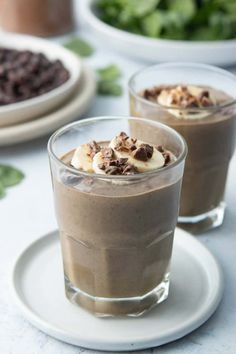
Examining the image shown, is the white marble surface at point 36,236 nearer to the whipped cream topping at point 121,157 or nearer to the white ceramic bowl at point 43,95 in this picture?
the white ceramic bowl at point 43,95

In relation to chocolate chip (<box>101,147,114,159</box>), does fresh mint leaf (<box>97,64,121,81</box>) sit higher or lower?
lower

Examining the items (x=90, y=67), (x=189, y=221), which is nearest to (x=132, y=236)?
(x=189, y=221)

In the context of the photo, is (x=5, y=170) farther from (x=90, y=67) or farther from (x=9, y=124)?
(x=90, y=67)

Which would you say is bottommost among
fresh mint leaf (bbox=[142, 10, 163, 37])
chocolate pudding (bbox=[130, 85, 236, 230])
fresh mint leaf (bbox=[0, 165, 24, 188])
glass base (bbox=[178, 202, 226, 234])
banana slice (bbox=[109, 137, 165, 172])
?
fresh mint leaf (bbox=[0, 165, 24, 188])

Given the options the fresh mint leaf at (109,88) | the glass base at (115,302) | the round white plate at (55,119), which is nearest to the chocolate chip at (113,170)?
the glass base at (115,302)

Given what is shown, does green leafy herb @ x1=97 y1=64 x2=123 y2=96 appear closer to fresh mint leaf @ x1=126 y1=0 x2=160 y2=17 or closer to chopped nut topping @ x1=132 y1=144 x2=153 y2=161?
fresh mint leaf @ x1=126 y1=0 x2=160 y2=17

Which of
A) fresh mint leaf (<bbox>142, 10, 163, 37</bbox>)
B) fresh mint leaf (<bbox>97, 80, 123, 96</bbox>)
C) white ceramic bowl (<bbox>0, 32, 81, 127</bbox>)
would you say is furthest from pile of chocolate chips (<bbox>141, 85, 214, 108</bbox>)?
fresh mint leaf (<bbox>142, 10, 163, 37</bbox>)
